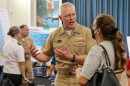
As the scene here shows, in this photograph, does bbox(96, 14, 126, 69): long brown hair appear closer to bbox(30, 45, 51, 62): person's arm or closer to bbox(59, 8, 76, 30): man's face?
bbox(59, 8, 76, 30): man's face

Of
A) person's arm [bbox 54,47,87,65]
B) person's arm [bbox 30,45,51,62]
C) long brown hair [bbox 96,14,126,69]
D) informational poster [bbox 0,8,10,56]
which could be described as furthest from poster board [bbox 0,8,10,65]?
long brown hair [bbox 96,14,126,69]

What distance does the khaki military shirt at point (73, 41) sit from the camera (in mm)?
2539

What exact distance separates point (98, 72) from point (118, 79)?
0.64 ft

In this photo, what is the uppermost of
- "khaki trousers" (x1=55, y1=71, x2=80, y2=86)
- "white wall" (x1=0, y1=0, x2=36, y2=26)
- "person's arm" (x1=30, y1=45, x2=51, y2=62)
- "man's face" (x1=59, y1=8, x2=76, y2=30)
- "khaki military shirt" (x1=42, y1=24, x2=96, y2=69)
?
"white wall" (x1=0, y1=0, x2=36, y2=26)

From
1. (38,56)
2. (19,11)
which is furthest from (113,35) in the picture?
(19,11)

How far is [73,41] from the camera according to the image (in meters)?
2.56

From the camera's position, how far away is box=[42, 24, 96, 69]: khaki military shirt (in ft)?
8.33

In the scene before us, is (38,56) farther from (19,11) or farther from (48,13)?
(48,13)

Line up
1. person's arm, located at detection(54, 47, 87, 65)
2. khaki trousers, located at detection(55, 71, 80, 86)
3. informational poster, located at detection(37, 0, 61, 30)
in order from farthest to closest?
informational poster, located at detection(37, 0, 61, 30), khaki trousers, located at detection(55, 71, 80, 86), person's arm, located at detection(54, 47, 87, 65)

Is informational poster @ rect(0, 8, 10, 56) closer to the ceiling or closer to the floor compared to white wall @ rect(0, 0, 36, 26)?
A: closer to the floor

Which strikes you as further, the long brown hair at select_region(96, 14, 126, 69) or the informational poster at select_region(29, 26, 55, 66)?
the informational poster at select_region(29, 26, 55, 66)

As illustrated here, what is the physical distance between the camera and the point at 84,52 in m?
2.55

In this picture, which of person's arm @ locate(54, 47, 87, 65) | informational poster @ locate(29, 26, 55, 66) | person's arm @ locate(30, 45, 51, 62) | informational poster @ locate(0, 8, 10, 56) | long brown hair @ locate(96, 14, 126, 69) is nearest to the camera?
long brown hair @ locate(96, 14, 126, 69)

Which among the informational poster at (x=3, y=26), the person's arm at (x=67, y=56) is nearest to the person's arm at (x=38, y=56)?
the person's arm at (x=67, y=56)
